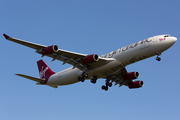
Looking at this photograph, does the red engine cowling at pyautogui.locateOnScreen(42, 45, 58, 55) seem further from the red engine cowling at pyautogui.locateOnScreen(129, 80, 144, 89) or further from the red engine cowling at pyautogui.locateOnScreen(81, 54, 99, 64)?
the red engine cowling at pyautogui.locateOnScreen(129, 80, 144, 89)

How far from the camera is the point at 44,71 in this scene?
47281 millimetres

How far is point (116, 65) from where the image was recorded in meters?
36.2

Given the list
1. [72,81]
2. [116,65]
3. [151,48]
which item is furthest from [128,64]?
[72,81]

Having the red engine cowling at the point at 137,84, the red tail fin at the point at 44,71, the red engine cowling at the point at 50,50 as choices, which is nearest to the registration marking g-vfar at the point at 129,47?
the red engine cowling at the point at 50,50

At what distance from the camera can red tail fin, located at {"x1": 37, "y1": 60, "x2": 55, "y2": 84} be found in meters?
45.8

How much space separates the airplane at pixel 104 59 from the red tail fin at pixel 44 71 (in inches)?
127

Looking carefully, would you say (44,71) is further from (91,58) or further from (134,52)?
(134,52)

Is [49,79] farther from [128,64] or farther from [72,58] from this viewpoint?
[128,64]

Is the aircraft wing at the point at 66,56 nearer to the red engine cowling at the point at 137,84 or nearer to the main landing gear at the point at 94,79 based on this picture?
the main landing gear at the point at 94,79

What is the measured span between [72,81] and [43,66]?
9809 millimetres

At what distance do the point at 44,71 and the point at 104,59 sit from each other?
50.6ft

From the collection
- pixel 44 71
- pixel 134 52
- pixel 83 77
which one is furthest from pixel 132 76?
pixel 44 71

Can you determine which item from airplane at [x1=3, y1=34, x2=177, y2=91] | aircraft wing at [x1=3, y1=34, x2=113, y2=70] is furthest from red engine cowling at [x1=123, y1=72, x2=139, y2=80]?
aircraft wing at [x1=3, y1=34, x2=113, y2=70]

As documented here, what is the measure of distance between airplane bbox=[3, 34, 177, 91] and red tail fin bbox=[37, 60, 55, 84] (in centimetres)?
322
